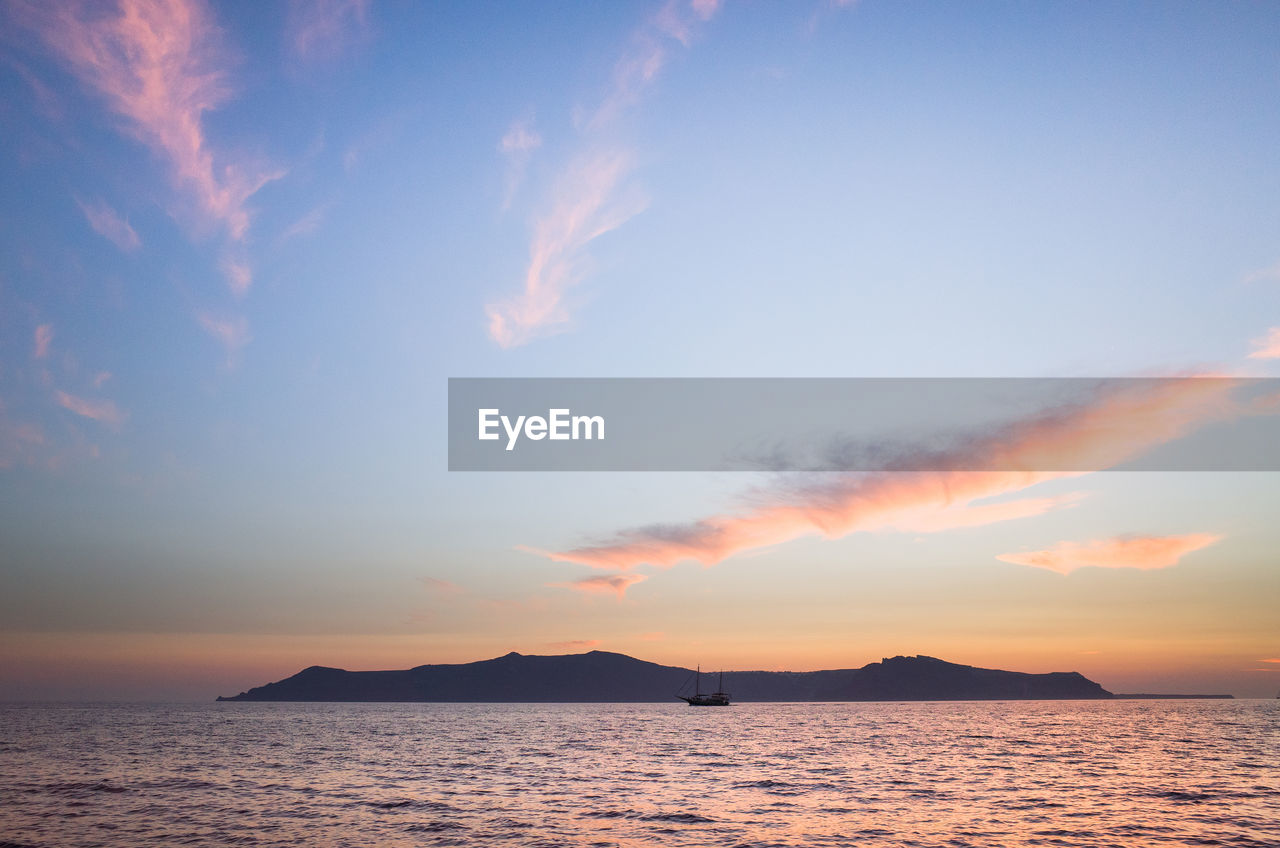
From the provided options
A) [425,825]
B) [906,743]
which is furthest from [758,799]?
[906,743]

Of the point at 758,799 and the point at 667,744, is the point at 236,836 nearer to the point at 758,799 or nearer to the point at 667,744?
the point at 758,799

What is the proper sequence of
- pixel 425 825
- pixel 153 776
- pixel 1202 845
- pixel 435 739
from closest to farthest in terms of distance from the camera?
1. pixel 1202 845
2. pixel 425 825
3. pixel 153 776
4. pixel 435 739

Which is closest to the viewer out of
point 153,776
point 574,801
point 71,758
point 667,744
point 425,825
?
point 425,825

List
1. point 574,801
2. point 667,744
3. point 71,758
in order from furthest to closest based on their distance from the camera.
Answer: point 667,744
point 71,758
point 574,801

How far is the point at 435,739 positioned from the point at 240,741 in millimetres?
29756

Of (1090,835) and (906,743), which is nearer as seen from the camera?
(1090,835)

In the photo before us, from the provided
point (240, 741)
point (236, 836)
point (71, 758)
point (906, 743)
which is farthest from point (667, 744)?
point (236, 836)

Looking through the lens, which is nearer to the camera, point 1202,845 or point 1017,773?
point 1202,845

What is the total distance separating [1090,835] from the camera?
44.5 m

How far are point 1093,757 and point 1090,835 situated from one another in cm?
6030

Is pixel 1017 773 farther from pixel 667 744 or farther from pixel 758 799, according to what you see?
pixel 667 744

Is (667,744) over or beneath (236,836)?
beneath

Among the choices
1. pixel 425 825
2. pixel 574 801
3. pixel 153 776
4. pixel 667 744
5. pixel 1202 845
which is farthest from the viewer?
pixel 667 744

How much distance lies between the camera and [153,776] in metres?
71.9
